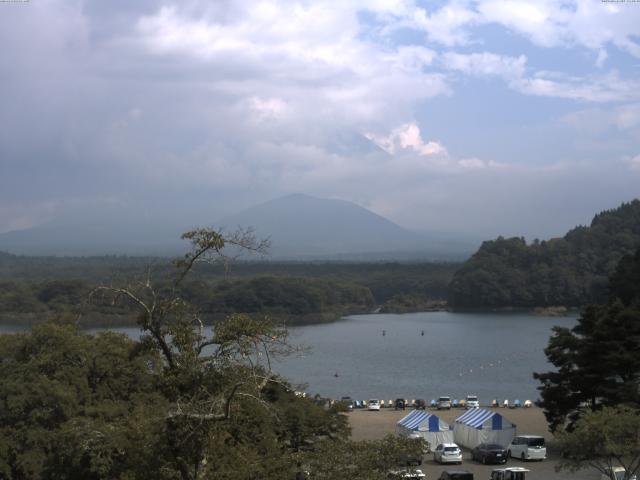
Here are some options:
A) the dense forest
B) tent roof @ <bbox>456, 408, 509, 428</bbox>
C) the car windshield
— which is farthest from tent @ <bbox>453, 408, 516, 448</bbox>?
the dense forest

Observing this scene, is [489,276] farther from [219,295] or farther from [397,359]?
[397,359]

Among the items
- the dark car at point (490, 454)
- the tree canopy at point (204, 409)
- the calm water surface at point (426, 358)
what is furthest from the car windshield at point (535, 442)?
the tree canopy at point (204, 409)

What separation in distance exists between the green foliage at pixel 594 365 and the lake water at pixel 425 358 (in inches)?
216

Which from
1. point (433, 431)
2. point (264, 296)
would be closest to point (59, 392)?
point (433, 431)

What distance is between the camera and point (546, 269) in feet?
227

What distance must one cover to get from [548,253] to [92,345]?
64640 millimetres

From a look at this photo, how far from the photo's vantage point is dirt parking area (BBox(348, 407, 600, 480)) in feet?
44.0

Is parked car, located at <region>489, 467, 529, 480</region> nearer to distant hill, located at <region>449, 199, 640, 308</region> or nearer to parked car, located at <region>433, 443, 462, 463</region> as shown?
parked car, located at <region>433, 443, 462, 463</region>

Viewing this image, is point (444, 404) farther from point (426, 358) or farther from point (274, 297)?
point (274, 297)

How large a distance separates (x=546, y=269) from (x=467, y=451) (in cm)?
5538

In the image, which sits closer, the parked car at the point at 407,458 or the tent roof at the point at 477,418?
the parked car at the point at 407,458

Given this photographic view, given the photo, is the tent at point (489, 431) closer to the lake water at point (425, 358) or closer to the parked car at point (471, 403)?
the lake water at point (425, 358)

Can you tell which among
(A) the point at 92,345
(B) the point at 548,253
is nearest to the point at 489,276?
(B) the point at 548,253

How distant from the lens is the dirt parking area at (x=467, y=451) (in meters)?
13.4
